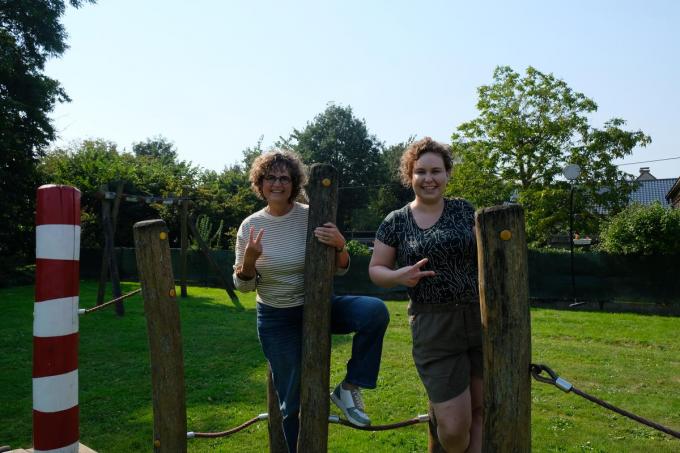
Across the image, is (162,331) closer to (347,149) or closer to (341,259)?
(341,259)

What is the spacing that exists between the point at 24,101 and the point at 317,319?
66.1ft

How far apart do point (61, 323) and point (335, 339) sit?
24.0 feet

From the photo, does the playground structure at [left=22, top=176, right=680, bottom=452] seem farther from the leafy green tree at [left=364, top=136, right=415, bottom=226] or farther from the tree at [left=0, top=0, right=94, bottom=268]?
the leafy green tree at [left=364, top=136, right=415, bottom=226]

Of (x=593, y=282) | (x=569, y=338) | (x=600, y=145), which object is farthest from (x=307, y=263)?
(x=600, y=145)

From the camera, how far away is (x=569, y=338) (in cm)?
1053

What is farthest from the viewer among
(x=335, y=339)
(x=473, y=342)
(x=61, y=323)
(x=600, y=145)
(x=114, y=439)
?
(x=600, y=145)

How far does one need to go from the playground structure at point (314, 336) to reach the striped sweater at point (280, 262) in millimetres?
138

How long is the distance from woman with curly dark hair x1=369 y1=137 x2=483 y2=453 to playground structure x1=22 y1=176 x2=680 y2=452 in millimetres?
322

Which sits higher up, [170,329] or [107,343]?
[170,329]

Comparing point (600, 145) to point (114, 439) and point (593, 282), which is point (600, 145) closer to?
point (593, 282)

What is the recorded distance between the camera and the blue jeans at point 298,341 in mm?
2891

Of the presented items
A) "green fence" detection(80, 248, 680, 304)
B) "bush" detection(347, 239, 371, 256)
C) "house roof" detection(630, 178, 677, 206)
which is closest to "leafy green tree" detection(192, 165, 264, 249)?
"bush" detection(347, 239, 371, 256)

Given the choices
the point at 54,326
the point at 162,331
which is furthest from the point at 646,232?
the point at 54,326

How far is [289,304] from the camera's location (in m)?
2.97
